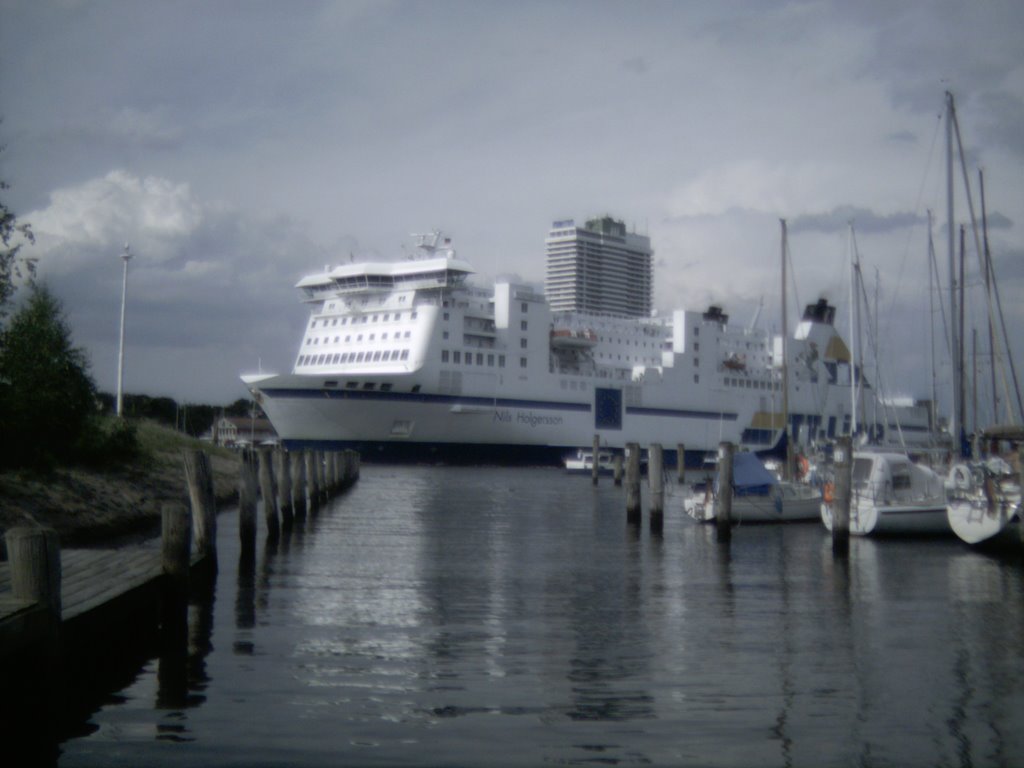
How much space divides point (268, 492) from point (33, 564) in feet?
39.0

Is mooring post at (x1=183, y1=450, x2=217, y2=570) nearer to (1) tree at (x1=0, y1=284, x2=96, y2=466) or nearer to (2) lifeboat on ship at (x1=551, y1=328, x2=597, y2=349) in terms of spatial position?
(1) tree at (x1=0, y1=284, x2=96, y2=466)

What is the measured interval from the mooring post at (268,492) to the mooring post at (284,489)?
1.83 metres

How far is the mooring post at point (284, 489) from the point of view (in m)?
20.4

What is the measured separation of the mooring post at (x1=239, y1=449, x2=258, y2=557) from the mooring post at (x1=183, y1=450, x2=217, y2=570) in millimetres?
3230

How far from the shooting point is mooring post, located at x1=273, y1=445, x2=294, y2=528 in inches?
803

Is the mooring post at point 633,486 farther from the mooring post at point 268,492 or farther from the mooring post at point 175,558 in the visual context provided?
the mooring post at point 175,558

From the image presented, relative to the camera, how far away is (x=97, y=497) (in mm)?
19281

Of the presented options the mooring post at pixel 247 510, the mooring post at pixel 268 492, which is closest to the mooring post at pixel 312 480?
the mooring post at pixel 268 492

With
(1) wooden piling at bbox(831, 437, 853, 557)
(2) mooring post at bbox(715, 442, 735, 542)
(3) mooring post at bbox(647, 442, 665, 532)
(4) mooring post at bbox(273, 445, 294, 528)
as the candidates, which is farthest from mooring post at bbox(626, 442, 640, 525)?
(4) mooring post at bbox(273, 445, 294, 528)

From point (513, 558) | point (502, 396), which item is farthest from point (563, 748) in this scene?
point (502, 396)

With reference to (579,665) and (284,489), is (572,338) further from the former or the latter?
(579,665)

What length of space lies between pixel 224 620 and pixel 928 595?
8.41 meters

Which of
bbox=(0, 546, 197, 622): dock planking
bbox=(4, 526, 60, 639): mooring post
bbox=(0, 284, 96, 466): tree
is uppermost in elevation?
bbox=(0, 284, 96, 466): tree

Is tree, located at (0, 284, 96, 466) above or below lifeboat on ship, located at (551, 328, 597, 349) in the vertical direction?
below
